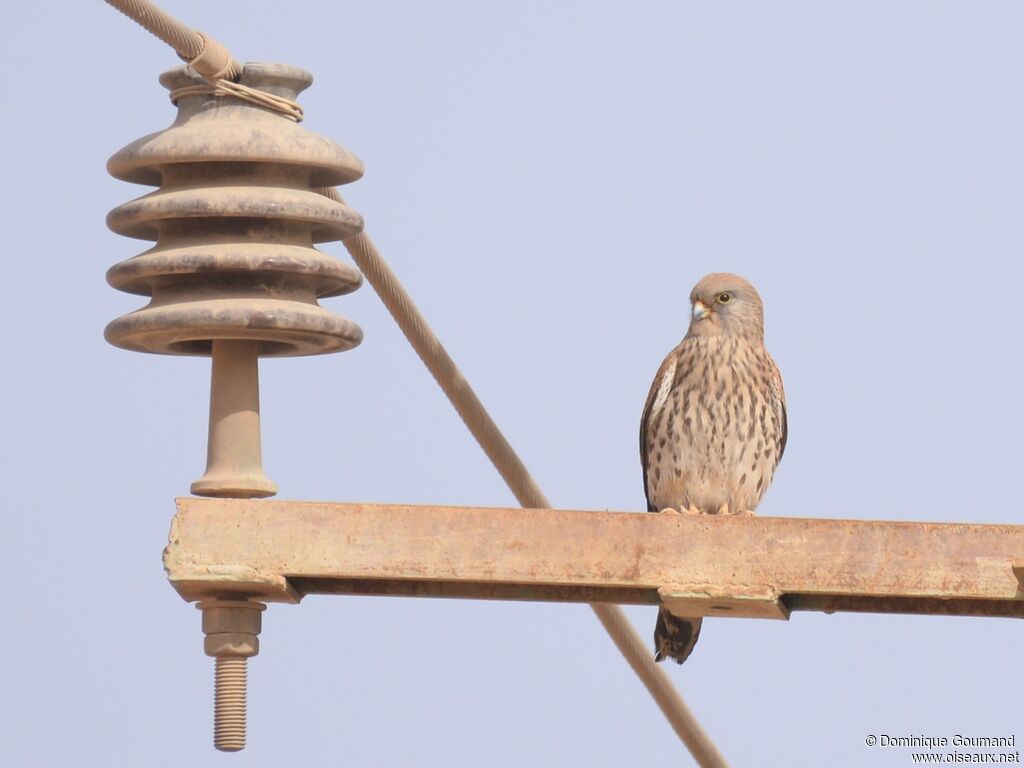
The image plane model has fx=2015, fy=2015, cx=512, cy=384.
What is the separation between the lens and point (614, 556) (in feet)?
16.7

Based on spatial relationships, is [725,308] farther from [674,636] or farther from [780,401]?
[674,636]

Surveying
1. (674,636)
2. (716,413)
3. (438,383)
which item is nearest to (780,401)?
(716,413)

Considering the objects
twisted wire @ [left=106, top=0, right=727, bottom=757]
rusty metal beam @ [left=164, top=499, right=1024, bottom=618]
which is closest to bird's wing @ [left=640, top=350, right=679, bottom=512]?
twisted wire @ [left=106, top=0, right=727, bottom=757]

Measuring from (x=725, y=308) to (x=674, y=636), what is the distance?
164 cm

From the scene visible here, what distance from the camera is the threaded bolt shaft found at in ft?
16.9

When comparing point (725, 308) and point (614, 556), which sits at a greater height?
point (725, 308)

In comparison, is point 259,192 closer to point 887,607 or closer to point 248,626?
point 248,626

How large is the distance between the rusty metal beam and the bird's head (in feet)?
11.2

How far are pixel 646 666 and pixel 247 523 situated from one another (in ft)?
7.58

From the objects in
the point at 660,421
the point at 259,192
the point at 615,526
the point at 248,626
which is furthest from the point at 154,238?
the point at 660,421

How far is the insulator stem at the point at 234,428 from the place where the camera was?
18.1ft

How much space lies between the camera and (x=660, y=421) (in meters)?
8.45

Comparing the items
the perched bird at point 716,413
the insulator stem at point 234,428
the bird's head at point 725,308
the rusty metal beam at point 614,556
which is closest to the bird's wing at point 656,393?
the perched bird at point 716,413

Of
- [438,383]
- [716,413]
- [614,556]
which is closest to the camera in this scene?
[614,556]
